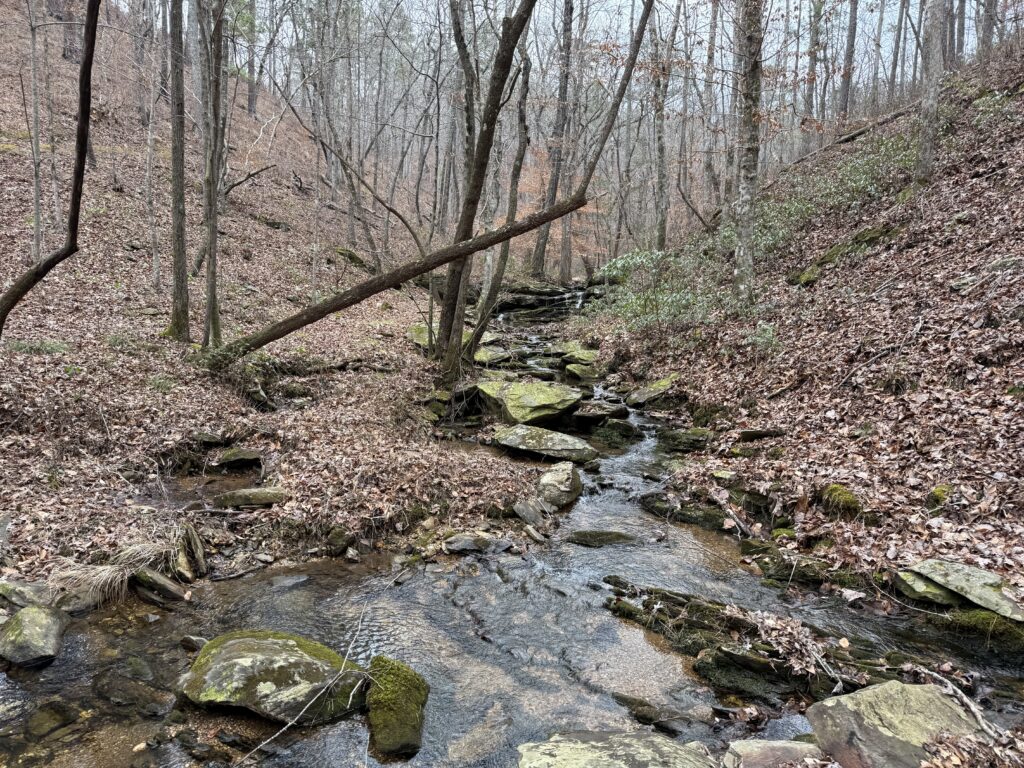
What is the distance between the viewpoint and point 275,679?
13.7 feet

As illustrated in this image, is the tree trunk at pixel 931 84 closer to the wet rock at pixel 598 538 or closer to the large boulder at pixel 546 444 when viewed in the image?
the large boulder at pixel 546 444

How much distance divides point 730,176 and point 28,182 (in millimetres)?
23544

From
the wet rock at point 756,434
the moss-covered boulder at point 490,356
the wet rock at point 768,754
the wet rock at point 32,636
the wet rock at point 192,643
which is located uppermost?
the moss-covered boulder at point 490,356

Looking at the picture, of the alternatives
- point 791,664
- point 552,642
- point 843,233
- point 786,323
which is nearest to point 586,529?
point 552,642

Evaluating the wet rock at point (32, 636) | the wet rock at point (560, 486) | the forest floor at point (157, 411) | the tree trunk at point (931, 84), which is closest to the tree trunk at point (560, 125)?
the forest floor at point (157, 411)

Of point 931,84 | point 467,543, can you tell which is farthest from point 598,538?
point 931,84

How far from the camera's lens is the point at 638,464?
969cm

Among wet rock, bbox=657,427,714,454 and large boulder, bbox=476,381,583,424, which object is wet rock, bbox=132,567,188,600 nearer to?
large boulder, bbox=476,381,583,424

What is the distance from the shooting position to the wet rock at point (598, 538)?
7.14m

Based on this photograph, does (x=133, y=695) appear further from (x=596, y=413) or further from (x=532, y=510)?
(x=596, y=413)

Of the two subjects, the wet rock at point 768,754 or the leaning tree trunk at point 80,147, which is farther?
the leaning tree trunk at point 80,147

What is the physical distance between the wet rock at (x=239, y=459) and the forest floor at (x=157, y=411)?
188 millimetres

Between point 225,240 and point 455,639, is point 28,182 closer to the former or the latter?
point 225,240

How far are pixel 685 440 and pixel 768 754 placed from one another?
697cm
